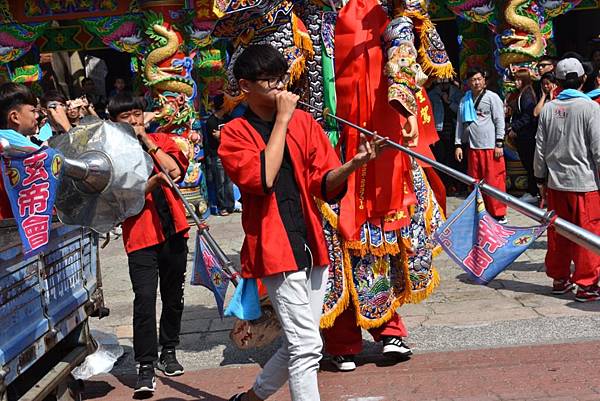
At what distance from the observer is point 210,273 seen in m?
4.72

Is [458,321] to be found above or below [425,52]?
below

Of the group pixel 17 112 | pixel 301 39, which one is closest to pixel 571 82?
pixel 301 39

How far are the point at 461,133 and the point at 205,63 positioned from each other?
163 inches

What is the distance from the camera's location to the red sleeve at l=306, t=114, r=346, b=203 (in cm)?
388

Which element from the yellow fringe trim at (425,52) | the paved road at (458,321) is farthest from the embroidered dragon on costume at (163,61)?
→ the yellow fringe trim at (425,52)

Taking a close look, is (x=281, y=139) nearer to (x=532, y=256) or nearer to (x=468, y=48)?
(x=532, y=256)

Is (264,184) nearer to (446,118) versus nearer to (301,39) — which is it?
(301,39)

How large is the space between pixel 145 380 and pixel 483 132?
5294 millimetres

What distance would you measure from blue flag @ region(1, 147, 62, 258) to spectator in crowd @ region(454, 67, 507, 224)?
6577mm

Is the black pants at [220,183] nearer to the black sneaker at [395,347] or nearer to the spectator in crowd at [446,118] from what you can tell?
the spectator in crowd at [446,118]

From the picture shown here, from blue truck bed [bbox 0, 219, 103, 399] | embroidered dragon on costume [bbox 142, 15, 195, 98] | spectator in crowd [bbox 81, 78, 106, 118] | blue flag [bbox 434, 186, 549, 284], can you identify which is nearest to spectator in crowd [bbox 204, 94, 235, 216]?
embroidered dragon on costume [bbox 142, 15, 195, 98]

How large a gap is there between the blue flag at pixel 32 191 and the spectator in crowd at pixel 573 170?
13.4ft

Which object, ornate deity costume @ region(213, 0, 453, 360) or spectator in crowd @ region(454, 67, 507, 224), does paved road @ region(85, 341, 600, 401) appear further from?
spectator in crowd @ region(454, 67, 507, 224)

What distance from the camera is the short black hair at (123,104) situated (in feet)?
16.5
